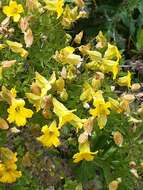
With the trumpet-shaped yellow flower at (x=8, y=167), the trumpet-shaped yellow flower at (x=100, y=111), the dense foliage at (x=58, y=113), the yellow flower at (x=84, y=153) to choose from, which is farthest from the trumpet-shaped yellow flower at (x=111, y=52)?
the trumpet-shaped yellow flower at (x=8, y=167)

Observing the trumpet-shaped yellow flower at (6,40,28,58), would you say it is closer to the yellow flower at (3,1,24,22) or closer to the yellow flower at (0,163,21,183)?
the yellow flower at (3,1,24,22)

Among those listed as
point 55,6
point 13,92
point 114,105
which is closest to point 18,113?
point 13,92

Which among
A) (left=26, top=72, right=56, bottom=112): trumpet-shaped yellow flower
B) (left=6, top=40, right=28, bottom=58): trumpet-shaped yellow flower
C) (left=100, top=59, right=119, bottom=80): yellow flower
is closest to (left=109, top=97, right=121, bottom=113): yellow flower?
(left=100, top=59, right=119, bottom=80): yellow flower

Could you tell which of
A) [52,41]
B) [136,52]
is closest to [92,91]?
[52,41]

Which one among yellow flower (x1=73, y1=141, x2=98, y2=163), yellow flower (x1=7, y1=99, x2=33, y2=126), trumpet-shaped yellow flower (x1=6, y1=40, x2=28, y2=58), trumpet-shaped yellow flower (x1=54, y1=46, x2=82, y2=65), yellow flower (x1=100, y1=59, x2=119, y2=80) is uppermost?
trumpet-shaped yellow flower (x1=6, y1=40, x2=28, y2=58)

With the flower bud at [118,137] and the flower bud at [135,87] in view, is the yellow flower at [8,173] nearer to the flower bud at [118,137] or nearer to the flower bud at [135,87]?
the flower bud at [118,137]

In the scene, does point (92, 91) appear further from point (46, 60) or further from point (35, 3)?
point (35, 3)
